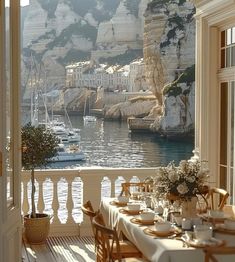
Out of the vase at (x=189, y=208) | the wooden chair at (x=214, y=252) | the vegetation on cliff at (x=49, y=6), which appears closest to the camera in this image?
the wooden chair at (x=214, y=252)

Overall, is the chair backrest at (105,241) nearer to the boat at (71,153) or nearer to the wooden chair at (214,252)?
the wooden chair at (214,252)

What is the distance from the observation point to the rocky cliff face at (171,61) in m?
25.0

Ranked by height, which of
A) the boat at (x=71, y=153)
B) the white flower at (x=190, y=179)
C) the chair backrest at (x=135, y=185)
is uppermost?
the white flower at (x=190, y=179)

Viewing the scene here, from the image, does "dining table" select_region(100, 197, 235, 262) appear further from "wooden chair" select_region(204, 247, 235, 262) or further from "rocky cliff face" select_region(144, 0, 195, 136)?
"rocky cliff face" select_region(144, 0, 195, 136)

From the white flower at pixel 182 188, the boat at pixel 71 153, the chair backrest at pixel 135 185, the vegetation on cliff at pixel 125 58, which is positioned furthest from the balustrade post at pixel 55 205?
the vegetation on cliff at pixel 125 58

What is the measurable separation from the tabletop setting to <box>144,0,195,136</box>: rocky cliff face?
785 inches

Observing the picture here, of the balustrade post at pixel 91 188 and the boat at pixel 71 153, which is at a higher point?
the balustrade post at pixel 91 188

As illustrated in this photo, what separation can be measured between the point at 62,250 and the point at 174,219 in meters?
1.96

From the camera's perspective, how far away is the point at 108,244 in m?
3.35

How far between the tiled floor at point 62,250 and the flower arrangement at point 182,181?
5.09 ft

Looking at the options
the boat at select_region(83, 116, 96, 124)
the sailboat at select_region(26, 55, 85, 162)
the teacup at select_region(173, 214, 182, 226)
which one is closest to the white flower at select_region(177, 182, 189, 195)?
the teacup at select_region(173, 214, 182, 226)

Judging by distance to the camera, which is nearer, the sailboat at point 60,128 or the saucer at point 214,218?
the saucer at point 214,218

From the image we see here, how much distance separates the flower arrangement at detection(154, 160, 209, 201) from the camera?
3.71 metres

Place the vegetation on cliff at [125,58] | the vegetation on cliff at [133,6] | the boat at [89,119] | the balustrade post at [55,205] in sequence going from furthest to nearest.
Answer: the vegetation on cliff at [133,6] < the vegetation on cliff at [125,58] < the boat at [89,119] < the balustrade post at [55,205]
